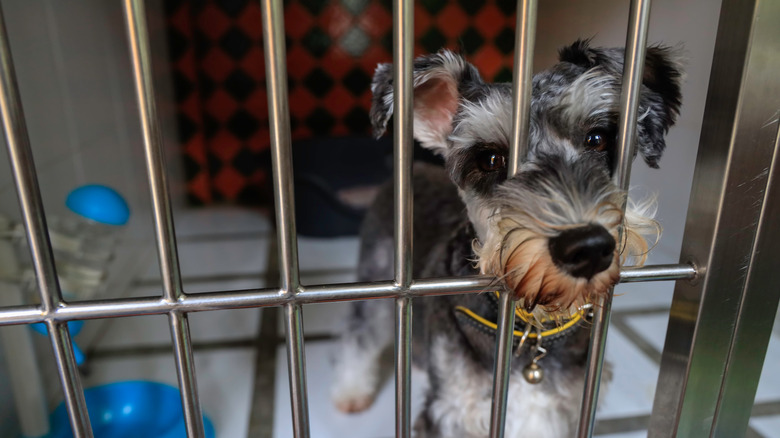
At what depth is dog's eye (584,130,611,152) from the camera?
0.71 m

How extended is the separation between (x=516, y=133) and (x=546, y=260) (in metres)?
0.14

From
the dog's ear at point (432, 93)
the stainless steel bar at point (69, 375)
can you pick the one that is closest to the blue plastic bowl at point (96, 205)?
the stainless steel bar at point (69, 375)

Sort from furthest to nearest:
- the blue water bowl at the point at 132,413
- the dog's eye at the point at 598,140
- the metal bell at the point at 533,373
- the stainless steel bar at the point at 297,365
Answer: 1. the blue water bowl at the point at 132,413
2. the metal bell at the point at 533,373
3. the dog's eye at the point at 598,140
4. the stainless steel bar at the point at 297,365

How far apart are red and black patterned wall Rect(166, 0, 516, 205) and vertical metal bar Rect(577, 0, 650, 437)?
2154 millimetres

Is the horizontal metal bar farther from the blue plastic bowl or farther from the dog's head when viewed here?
the blue plastic bowl

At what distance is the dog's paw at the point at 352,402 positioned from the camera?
1291mm

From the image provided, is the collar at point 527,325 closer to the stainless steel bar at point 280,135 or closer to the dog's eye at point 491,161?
the dog's eye at point 491,161

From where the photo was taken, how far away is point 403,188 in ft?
1.77

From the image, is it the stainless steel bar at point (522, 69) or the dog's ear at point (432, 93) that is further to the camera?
the dog's ear at point (432, 93)

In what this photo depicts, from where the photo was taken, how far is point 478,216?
0.78 meters

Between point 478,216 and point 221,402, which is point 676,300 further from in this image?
point 221,402

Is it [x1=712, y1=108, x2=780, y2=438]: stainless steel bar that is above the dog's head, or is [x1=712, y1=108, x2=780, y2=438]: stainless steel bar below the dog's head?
below

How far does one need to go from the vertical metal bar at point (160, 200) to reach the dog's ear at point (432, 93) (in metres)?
0.32

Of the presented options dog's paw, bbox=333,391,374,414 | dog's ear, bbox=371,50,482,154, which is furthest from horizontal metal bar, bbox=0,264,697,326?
dog's paw, bbox=333,391,374,414
